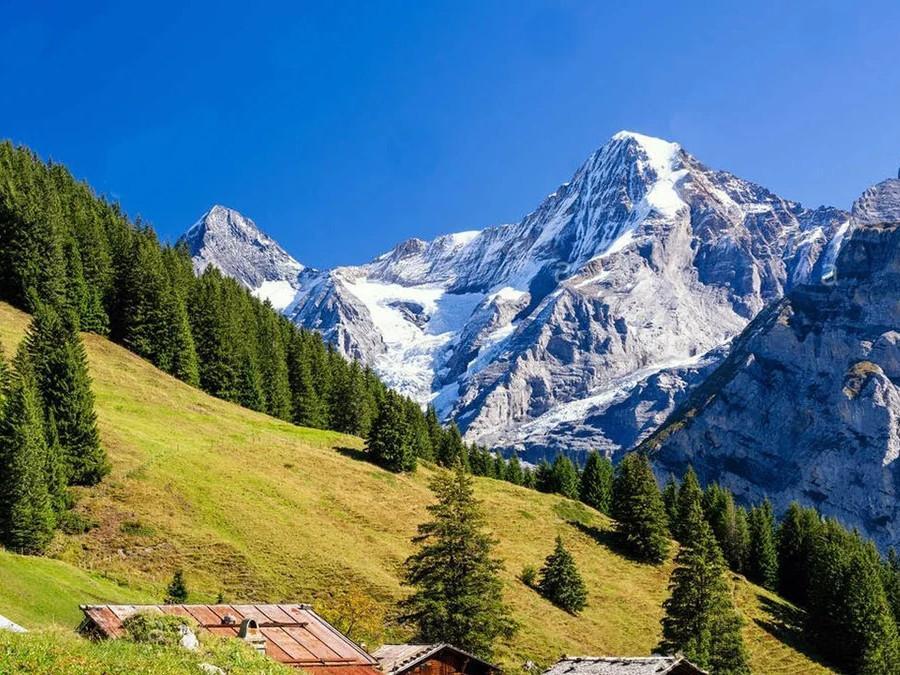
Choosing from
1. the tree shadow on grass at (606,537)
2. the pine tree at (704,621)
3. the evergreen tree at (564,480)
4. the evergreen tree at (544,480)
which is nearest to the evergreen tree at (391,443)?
the tree shadow on grass at (606,537)

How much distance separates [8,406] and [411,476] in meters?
48.4

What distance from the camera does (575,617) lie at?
72688 millimetres

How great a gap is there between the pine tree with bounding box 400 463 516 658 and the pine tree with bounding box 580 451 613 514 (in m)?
77.6

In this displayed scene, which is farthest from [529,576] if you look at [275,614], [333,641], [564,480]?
[564,480]

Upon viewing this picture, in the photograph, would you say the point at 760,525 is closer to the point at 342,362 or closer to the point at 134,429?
the point at 342,362

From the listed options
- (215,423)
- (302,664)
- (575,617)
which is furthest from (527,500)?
(302,664)

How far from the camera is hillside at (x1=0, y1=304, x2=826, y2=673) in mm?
56906

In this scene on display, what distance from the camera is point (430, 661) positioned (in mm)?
40188

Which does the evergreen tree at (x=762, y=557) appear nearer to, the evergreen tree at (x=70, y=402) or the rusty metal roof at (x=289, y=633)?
the evergreen tree at (x=70, y=402)

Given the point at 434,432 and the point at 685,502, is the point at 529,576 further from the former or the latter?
the point at 434,432

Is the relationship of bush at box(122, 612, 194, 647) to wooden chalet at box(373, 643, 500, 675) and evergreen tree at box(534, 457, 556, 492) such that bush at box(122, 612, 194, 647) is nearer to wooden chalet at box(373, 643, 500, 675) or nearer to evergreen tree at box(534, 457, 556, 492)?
wooden chalet at box(373, 643, 500, 675)

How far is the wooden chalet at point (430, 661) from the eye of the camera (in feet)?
130

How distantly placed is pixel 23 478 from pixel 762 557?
91.1m

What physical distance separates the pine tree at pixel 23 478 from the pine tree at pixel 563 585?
134 ft
